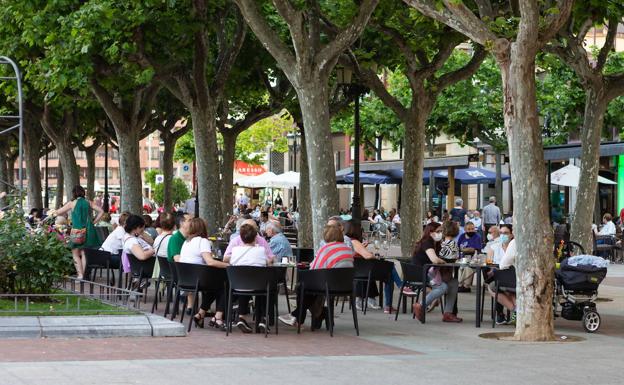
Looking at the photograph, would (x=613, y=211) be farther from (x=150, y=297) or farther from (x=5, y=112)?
(x=150, y=297)

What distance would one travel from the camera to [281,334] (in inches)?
579

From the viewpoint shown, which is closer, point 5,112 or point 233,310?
point 233,310

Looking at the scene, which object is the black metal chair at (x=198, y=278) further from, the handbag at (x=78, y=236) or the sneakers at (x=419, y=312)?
the handbag at (x=78, y=236)

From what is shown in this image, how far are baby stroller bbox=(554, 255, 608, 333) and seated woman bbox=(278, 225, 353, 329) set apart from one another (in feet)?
9.24

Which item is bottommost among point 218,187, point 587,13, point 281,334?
point 281,334

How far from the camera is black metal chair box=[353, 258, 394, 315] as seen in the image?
57.9 feet

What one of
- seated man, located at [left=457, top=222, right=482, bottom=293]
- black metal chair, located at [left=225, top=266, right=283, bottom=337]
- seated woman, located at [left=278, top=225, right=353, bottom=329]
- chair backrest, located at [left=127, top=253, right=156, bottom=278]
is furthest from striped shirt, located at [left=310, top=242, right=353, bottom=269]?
seated man, located at [left=457, top=222, right=482, bottom=293]

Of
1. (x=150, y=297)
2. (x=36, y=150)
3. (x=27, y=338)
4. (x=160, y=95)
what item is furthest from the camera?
(x=36, y=150)

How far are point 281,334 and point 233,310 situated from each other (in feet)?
3.49

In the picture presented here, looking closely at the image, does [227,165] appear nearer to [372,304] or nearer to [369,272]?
[372,304]

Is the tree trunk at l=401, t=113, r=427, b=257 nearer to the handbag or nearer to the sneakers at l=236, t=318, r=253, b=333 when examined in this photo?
the handbag

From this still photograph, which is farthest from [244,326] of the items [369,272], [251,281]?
[369,272]

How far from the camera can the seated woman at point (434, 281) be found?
16.7 metres

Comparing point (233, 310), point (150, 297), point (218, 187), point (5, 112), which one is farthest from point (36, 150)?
point (233, 310)
